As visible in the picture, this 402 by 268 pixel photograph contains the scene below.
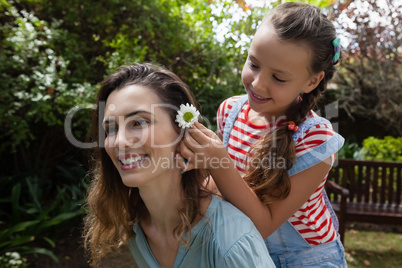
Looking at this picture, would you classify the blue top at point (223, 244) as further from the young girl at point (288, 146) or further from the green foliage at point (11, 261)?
the green foliage at point (11, 261)

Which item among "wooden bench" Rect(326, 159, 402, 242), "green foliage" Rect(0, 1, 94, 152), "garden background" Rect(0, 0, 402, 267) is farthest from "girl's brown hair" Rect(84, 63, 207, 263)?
"wooden bench" Rect(326, 159, 402, 242)

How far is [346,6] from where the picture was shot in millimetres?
7039

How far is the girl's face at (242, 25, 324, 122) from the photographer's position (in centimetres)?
183

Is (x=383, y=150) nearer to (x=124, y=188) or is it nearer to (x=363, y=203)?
(x=363, y=203)

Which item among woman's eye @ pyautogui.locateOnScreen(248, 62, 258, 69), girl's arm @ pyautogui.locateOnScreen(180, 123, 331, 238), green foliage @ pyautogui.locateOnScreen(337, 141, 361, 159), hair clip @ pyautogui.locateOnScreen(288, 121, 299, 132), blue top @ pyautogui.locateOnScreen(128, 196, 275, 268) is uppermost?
woman's eye @ pyautogui.locateOnScreen(248, 62, 258, 69)

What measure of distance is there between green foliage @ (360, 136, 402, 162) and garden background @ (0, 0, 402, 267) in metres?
1.65

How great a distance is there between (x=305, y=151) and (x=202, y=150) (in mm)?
519

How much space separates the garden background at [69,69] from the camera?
443 centimetres

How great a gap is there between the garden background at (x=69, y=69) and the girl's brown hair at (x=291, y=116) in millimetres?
2237

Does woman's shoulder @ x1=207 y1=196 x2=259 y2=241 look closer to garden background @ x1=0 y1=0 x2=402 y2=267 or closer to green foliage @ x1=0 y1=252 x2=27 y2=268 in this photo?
garden background @ x1=0 y1=0 x2=402 y2=267

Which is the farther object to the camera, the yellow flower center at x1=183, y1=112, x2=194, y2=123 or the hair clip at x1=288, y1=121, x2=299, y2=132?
the hair clip at x1=288, y1=121, x2=299, y2=132

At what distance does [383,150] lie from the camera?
6457 millimetres

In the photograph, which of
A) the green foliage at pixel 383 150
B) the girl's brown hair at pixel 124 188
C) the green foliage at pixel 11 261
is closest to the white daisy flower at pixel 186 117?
the girl's brown hair at pixel 124 188

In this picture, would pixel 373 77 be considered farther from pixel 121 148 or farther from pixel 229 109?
pixel 121 148
